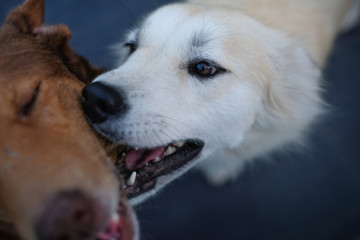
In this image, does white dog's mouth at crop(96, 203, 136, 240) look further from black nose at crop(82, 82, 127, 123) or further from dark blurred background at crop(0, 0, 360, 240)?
dark blurred background at crop(0, 0, 360, 240)

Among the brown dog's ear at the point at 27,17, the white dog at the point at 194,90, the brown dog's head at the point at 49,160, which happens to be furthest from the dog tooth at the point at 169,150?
the brown dog's ear at the point at 27,17

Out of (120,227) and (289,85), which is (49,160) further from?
(289,85)

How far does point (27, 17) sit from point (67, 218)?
1.29 m

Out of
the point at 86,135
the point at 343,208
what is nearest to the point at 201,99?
the point at 86,135

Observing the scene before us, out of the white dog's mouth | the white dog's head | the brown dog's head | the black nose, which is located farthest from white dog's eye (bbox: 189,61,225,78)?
the white dog's mouth

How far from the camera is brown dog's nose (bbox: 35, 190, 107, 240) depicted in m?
1.25

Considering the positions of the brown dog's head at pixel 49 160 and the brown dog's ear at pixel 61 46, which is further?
the brown dog's ear at pixel 61 46

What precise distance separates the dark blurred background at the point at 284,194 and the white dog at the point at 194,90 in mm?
934

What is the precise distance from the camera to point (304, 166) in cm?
346

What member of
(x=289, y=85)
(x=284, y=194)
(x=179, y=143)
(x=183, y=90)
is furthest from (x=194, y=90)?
(x=284, y=194)

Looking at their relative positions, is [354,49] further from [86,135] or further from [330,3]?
[86,135]

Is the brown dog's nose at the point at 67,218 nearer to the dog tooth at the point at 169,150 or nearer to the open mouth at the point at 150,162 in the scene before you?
the open mouth at the point at 150,162

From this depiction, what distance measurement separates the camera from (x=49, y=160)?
53.4 inches

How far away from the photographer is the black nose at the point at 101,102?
64.8 inches
